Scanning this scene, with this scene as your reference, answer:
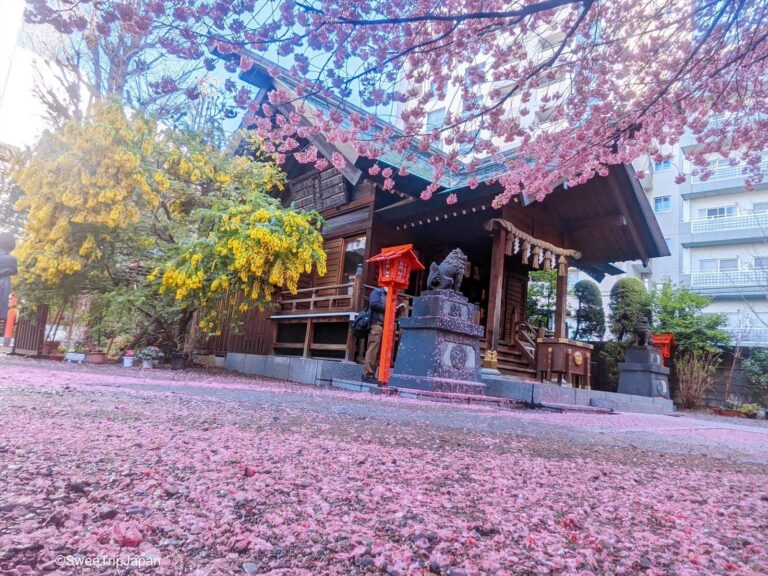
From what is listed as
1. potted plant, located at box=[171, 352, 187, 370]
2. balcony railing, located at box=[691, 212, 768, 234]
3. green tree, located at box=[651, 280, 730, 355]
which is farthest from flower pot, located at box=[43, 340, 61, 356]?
balcony railing, located at box=[691, 212, 768, 234]

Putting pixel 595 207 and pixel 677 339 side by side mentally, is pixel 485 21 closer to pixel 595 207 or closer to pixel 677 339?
pixel 595 207

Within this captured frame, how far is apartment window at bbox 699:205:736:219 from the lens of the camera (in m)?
23.6

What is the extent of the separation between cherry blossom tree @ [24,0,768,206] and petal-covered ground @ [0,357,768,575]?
206 cm

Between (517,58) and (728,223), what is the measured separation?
2473 centimetres

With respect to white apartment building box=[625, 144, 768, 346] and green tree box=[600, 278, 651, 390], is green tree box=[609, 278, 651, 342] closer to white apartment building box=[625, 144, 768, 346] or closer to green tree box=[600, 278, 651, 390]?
green tree box=[600, 278, 651, 390]

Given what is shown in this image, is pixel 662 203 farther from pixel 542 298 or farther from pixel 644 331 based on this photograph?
pixel 644 331

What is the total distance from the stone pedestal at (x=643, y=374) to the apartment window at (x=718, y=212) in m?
18.0

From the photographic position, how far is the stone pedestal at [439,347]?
6301 millimetres

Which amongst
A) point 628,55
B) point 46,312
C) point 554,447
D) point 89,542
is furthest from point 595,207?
point 46,312

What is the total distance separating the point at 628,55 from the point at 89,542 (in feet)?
16.7

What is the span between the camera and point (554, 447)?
277cm

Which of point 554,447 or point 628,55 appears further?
point 628,55

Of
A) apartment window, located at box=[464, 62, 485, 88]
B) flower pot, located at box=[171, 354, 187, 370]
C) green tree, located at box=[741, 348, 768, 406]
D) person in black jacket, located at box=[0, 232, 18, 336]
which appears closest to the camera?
apartment window, located at box=[464, 62, 485, 88]

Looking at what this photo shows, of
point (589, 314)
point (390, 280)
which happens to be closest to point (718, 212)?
point (589, 314)
